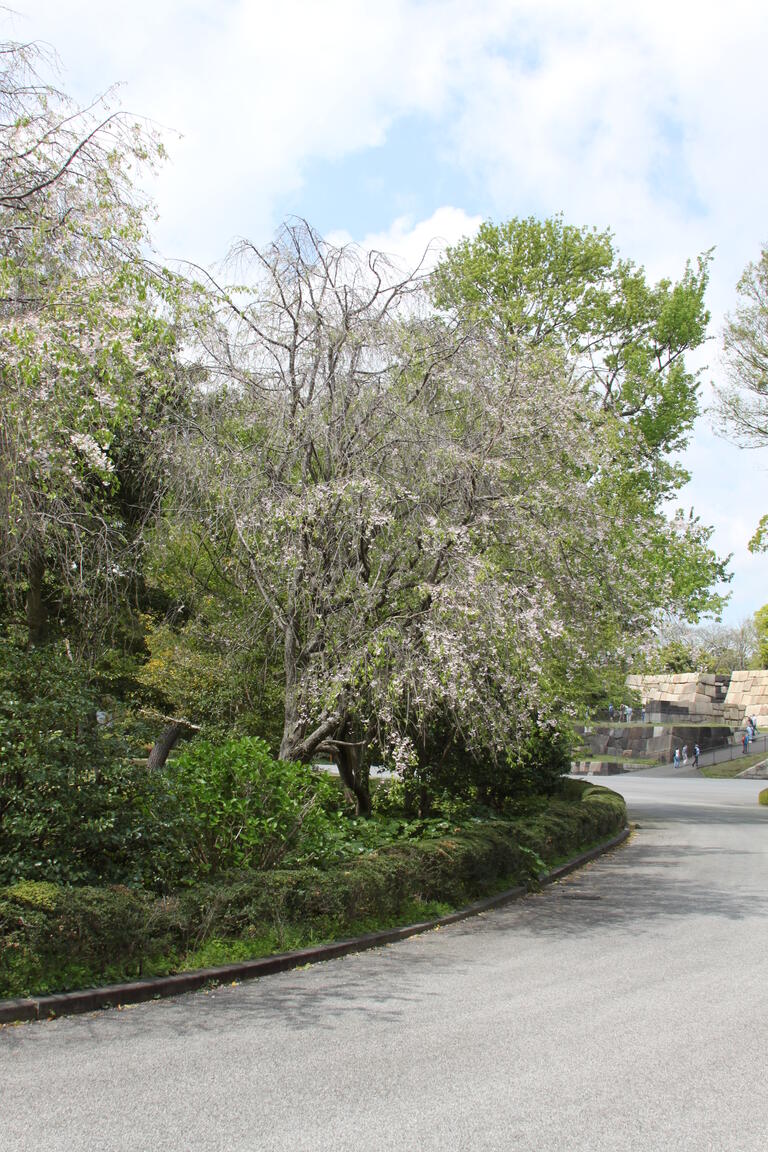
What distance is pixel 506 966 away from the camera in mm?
8812

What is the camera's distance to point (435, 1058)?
5.95 metres

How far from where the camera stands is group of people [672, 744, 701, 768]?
54.8 metres

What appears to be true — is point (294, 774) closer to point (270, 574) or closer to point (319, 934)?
point (319, 934)

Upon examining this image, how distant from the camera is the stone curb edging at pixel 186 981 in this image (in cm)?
640

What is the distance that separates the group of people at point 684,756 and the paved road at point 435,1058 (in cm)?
4687

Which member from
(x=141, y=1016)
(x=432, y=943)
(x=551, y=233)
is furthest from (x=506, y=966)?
(x=551, y=233)

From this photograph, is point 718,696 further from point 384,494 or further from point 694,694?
point 384,494

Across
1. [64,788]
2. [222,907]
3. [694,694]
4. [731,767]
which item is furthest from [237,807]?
[694,694]

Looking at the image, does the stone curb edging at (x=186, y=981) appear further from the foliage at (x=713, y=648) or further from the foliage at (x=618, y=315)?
the foliage at (x=618, y=315)

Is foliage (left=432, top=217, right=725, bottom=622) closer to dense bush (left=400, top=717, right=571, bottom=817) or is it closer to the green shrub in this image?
dense bush (left=400, top=717, right=571, bottom=817)

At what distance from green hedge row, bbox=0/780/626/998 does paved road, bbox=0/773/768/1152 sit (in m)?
0.46

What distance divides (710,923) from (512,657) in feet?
12.4

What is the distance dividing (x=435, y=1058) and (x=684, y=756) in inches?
2098

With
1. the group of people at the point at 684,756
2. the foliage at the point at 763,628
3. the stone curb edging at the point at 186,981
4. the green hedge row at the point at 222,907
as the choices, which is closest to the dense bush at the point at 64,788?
the green hedge row at the point at 222,907
